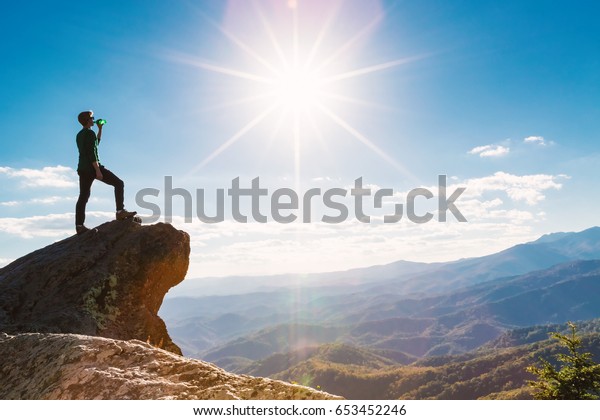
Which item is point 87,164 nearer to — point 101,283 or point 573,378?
point 101,283

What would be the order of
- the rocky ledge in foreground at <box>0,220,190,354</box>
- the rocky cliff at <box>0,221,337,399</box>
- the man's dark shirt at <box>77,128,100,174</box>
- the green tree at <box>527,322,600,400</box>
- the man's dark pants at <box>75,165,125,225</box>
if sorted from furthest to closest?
the green tree at <box>527,322,600,400</box> < the man's dark pants at <box>75,165,125,225</box> < the man's dark shirt at <box>77,128,100,174</box> < the rocky ledge in foreground at <box>0,220,190,354</box> < the rocky cliff at <box>0,221,337,399</box>

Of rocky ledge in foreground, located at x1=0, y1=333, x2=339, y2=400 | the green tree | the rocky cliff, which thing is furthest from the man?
the green tree

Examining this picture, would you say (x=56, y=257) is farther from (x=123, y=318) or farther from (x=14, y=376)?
(x=14, y=376)

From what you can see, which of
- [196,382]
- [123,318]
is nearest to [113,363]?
[196,382]

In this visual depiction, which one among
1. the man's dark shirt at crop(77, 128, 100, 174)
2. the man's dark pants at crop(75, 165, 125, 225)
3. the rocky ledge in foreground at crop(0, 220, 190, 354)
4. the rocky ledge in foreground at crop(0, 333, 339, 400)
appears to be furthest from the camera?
the man's dark pants at crop(75, 165, 125, 225)

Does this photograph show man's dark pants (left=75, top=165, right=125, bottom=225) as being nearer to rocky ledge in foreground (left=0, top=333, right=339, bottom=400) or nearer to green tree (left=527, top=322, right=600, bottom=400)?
rocky ledge in foreground (left=0, top=333, right=339, bottom=400)

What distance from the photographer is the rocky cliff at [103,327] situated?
5457 mm

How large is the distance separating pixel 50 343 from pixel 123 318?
535 cm

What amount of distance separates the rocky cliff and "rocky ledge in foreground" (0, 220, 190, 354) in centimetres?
A: 3

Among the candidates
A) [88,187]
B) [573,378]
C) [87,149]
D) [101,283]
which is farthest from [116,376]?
[573,378]

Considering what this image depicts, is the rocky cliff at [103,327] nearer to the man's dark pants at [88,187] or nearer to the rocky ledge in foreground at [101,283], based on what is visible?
the rocky ledge in foreground at [101,283]

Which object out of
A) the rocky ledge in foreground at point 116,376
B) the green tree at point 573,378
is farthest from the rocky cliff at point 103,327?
the green tree at point 573,378

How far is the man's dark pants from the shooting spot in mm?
13080
